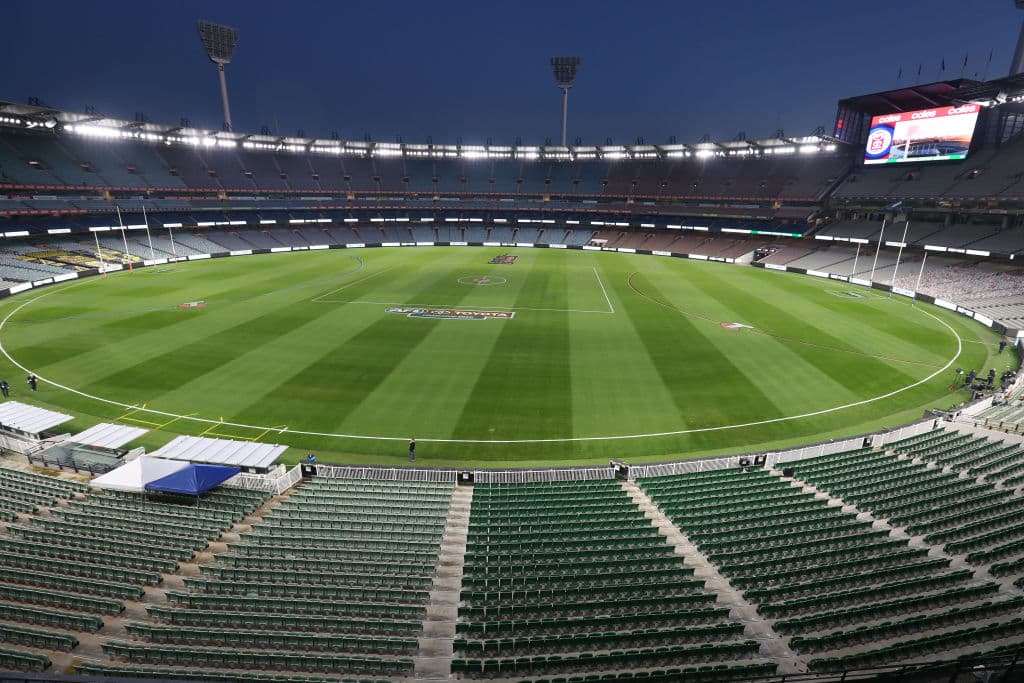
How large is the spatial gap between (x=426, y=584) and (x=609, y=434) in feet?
48.4

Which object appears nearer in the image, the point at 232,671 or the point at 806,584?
the point at 232,671

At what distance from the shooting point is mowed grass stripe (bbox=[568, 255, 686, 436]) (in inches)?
1056

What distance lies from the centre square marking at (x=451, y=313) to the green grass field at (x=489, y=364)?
2.90 ft

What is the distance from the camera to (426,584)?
43.0ft

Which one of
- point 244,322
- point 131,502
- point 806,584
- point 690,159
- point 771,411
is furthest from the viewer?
point 690,159

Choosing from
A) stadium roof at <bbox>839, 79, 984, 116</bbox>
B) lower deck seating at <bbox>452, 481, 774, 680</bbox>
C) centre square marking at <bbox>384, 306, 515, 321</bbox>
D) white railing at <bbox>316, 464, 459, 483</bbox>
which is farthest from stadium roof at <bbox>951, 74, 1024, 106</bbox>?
white railing at <bbox>316, 464, 459, 483</bbox>

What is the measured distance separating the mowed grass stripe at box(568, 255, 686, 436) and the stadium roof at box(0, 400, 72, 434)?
82.6ft

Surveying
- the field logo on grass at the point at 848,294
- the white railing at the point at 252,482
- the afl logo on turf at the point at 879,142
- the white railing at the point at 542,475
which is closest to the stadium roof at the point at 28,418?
the white railing at the point at 252,482

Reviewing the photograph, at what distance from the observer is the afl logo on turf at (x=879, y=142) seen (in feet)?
234

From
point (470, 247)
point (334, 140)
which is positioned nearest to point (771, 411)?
point (470, 247)

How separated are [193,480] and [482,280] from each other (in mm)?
46996

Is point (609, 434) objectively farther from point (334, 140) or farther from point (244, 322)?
point (334, 140)

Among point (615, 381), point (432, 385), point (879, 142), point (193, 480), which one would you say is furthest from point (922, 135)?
point (193, 480)

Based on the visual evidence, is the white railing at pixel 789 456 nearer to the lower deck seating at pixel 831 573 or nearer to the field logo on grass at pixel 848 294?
the lower deck seating at pixel 831 573
